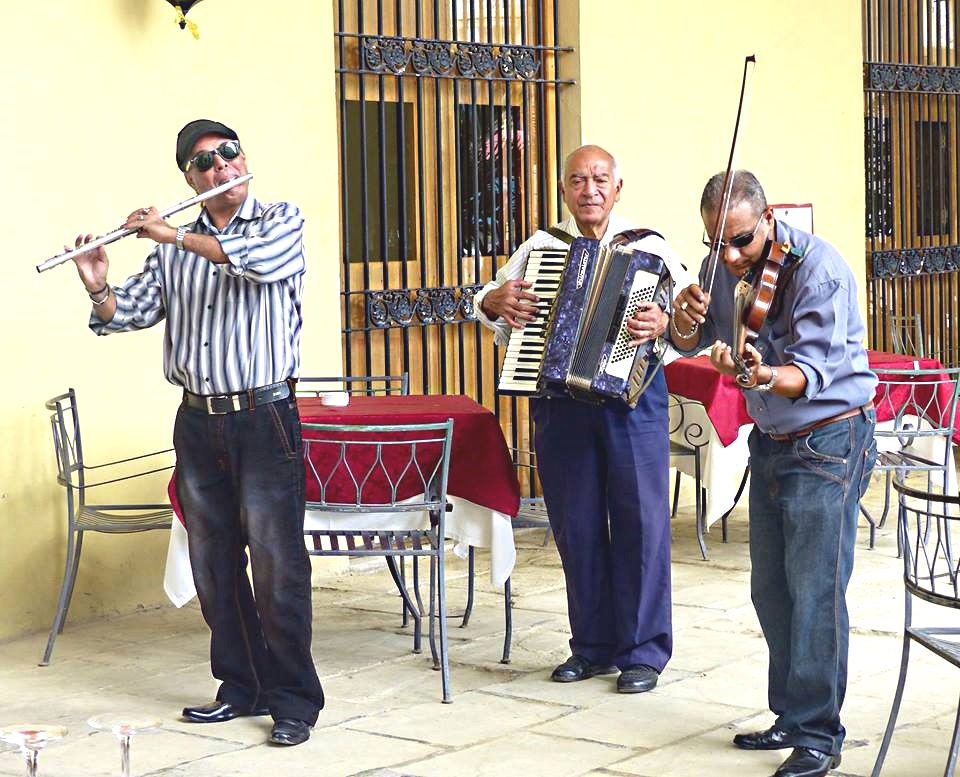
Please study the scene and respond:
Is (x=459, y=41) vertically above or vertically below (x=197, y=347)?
above

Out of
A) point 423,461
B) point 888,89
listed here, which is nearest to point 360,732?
point 423,461

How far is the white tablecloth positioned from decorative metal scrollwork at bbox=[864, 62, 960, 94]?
17.1 feet

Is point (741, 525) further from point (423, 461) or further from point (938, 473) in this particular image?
point (423, 461)

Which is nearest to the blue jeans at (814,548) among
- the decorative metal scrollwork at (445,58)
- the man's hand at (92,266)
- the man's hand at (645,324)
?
the man's hand at (645,324)

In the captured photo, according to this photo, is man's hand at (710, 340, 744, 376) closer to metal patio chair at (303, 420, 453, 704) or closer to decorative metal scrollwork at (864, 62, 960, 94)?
metal patio chair at (303, 420, 453, 704)

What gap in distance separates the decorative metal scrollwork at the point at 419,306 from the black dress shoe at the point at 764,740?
2998mm

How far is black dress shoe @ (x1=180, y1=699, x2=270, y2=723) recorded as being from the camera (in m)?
4.28

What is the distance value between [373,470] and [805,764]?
163cm

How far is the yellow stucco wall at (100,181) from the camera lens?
5.42m

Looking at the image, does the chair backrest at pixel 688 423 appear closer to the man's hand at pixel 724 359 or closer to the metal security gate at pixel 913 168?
the metal security gate at pixel 913 168

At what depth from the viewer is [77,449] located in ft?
17.4

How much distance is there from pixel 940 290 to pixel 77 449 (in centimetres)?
615

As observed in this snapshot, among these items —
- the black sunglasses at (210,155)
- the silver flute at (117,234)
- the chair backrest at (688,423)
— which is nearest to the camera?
the silver flute at (117,234)

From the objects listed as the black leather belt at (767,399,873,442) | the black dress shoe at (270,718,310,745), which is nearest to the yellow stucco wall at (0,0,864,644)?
the black dress shoe at (270,718,310,745)
